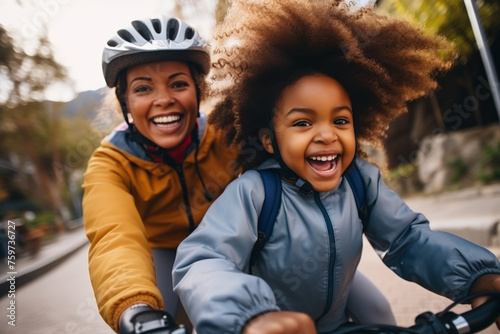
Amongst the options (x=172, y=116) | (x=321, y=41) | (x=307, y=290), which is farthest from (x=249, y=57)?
(x=307, y=290)

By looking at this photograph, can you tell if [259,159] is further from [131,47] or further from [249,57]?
[131,47]

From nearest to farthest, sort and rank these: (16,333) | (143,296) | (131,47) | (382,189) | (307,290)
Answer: (143,296), (307,290), (382,189), (131,47), (16,333)

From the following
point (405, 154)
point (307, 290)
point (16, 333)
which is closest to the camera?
point (307, 290)

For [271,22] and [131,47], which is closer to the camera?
[271,22]

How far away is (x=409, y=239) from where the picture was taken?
1493 millimetres

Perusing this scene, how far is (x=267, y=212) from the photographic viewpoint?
1358 millimetres

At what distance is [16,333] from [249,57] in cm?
269

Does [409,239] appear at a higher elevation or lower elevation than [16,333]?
higher

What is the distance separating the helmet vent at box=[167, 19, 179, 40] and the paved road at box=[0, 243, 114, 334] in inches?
61.9

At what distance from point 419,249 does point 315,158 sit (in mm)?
544

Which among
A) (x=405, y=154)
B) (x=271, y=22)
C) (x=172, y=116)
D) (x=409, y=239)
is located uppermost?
(x=271, y=22)

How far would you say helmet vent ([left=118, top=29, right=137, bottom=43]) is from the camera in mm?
2062

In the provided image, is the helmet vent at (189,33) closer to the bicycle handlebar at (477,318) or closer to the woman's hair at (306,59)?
the woman's hair at (306,59)

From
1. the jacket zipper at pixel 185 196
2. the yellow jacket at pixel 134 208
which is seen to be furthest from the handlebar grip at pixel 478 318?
the jacket zipper at pixel 185 196
